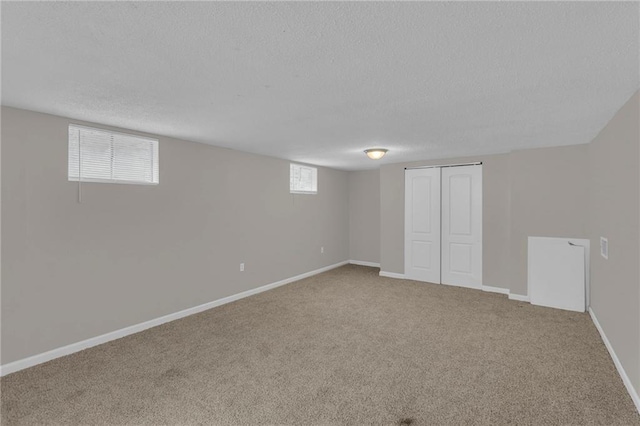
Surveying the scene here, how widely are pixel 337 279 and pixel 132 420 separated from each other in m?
4.32

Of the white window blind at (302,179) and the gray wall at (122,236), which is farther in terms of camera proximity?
the white window blind at (302,179)

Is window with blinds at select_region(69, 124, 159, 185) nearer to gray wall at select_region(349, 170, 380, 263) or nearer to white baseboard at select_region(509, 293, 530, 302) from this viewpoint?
gray wall at select_region(349, 170, 380, 263)

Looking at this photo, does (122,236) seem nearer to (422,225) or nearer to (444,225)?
(422,225)

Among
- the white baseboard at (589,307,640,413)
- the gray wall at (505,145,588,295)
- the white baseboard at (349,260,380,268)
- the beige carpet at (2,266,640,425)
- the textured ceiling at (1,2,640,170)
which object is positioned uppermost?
the textured ceiling at (1,2,640,170)

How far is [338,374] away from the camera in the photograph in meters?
2.65

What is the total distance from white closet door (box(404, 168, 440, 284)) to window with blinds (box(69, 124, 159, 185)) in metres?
4.44

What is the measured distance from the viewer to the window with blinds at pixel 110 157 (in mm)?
3127

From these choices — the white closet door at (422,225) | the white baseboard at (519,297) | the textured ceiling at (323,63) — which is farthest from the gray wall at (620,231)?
the white closet door at (422,225)

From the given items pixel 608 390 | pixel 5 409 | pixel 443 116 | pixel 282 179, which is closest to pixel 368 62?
pixel 443 116

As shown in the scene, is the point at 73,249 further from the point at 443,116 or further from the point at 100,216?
the point at 443,116

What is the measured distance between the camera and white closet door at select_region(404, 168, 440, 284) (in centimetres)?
583

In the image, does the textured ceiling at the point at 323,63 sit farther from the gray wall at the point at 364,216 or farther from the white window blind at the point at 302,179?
the gray wall at the point at 364,216

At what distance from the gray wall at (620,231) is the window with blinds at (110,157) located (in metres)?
4.59

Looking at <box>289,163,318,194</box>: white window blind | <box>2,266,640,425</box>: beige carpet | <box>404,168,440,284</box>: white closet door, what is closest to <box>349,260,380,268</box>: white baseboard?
<box>404,168,440,284</box>: white closet door
